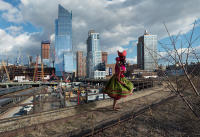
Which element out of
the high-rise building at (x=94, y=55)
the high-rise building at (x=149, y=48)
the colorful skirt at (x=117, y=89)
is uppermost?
the high-rise building at (x=94, y=55)

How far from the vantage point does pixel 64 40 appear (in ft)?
416

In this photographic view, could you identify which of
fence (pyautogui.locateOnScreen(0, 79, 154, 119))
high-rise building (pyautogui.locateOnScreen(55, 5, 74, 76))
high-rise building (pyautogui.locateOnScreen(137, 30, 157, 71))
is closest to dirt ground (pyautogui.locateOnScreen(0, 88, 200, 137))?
fence (pyautogui.locateOnScreen(0, 79, 154, 119))

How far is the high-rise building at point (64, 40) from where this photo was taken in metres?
125

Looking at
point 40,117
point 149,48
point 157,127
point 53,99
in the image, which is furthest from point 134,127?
point 53,99

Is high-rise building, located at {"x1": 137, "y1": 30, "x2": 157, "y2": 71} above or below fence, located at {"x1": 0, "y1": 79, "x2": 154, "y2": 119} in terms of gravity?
above

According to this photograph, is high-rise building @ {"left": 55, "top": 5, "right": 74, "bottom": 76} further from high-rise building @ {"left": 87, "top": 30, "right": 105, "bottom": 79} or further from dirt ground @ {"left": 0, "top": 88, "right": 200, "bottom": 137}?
dirt ground @ {"left": 0, "top": 88, "right": 200, "bottom": 137}

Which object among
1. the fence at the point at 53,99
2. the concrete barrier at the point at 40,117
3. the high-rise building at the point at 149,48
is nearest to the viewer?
the high-rise building at the point at 149,48

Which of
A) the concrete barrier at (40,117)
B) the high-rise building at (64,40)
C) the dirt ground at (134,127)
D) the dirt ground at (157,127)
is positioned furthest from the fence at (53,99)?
the high-rise building at (64,40)

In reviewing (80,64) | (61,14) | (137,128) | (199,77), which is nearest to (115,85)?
(137,128)

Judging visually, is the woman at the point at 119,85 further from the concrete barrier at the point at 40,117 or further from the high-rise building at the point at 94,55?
Result: the high-rise building at the point at 94,55

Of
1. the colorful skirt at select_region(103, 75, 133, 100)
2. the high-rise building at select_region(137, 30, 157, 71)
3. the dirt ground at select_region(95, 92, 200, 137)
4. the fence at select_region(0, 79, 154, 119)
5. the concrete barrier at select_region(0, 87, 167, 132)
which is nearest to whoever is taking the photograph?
the high-rise building at select_region(137, 30, 157, 71)

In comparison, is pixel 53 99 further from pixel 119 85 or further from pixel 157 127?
pixel 157 127

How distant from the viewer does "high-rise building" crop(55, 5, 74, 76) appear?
412ft

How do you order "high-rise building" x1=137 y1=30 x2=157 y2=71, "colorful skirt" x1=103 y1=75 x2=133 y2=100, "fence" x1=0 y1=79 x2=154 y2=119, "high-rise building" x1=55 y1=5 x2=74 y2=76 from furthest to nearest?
"high-rise building" x1=55 y1=5 x2=74 y2=76 → "colorful skirt" x1=103 y1=75 x2=133 y2=100 → "fence" x1=0 y1=79 x2=154 y2=119 → "high-rise building" x1=137 y1=30 x2=157 y2=71
